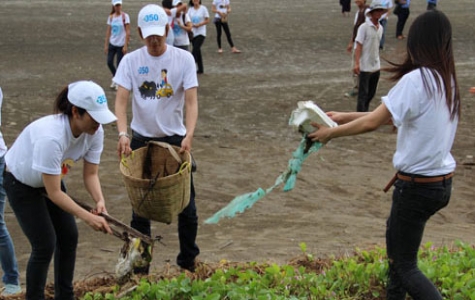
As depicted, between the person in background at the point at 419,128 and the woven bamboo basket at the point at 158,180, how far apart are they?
3.68 ft

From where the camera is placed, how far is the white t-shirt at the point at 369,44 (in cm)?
1078

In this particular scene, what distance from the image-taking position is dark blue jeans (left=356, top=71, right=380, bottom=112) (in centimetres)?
1114

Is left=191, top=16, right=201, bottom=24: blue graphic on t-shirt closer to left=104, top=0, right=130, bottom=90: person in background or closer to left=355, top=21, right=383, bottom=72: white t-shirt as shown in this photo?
left=104, top=0, right=130, bottom=90: person in background

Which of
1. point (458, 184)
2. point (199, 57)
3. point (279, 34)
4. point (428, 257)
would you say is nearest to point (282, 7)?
point (279, 34)

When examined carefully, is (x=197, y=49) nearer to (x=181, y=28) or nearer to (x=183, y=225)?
(x=181, y=28)

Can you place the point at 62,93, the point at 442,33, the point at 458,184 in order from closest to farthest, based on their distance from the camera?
the point at 442,33 < the point at 62,93 < the point at 458,184

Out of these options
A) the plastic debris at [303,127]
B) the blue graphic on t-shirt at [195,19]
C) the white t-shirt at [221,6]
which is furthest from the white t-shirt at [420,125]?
the white t-shirt at [221,6]

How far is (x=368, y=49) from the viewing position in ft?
35.7

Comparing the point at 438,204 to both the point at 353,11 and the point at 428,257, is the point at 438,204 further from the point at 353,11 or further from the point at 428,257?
the point at 353,11

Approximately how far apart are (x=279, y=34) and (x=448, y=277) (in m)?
15.4

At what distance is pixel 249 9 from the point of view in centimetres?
2420

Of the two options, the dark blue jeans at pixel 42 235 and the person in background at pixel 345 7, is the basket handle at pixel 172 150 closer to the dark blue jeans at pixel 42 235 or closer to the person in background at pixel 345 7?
the dark blue jeans at pixel 42 235

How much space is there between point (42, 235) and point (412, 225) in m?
2.21

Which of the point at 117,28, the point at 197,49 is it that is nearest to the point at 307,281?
the point at 117,28
